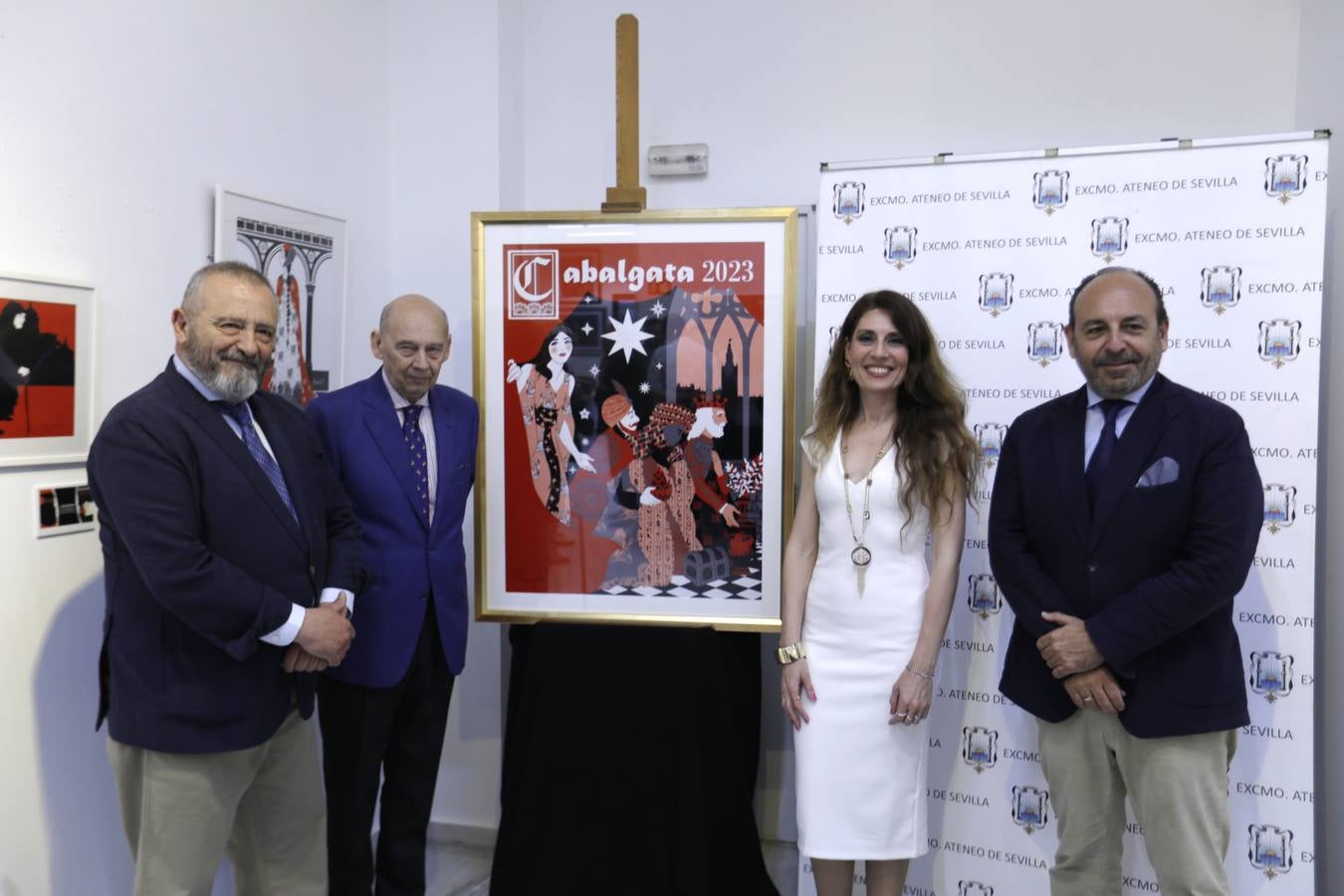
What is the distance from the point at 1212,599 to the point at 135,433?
86.0 inches

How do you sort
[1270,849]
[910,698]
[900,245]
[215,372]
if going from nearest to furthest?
[215,372] → [910,698] → [1270,849] → [900,245]

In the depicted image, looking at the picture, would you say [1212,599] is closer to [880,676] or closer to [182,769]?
[880,676]

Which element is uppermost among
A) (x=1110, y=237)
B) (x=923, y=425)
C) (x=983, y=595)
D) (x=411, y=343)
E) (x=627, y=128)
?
(x=627, y=128)

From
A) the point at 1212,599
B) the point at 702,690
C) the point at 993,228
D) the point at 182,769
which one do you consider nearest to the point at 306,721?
the point at 182,769

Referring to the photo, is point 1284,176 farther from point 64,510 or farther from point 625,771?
point 64,510

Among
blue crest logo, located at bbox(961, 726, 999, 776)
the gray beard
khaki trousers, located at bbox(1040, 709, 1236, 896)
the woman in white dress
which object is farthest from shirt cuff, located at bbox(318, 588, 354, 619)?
blue crest logo, located at bbox(961, 726, 999, 776)

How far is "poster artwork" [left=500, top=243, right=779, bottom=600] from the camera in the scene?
2.80 m

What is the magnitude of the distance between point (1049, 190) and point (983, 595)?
1.18 meters

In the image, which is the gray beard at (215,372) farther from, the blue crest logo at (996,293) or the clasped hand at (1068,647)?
the blue crest logo at (996,293)

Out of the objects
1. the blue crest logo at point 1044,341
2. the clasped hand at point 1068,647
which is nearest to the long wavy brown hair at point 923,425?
the clasped hand at point 1068,647

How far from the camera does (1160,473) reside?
6.46 feet

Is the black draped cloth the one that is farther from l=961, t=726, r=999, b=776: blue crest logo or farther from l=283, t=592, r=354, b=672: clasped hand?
l=283, t=592, r=354, b=672: clasped hand

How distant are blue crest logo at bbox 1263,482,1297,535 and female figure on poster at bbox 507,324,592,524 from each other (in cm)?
188

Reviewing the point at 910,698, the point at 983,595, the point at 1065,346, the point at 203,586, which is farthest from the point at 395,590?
the point at 1065,346
